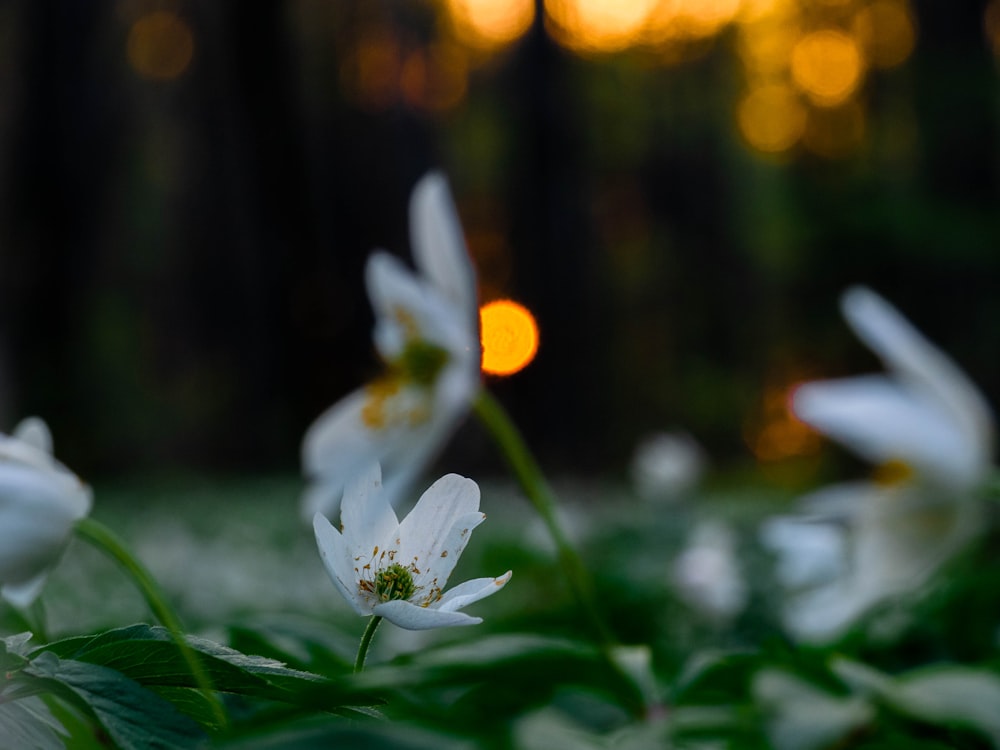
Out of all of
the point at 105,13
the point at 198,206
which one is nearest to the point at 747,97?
the point at 198,206

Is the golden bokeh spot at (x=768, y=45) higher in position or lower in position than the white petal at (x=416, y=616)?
higher

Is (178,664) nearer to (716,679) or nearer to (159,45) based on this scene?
(716,679)

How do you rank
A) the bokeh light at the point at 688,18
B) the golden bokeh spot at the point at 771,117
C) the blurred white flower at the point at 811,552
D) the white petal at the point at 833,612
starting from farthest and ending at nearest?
the bokeh light at the point at 688,18
the golden bokeh spot at the point at 771,117
the blurred white flower at the point at 811,552
the white petal at the point at 833,612

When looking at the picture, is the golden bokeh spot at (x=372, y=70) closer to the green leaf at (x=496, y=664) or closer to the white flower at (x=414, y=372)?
the white flower at (x=414, y=372)

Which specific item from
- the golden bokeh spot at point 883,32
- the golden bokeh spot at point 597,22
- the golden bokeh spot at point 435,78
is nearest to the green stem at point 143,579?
the golden bokeh spot at point 597,22

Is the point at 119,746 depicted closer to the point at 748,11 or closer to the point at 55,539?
the point at 55,539

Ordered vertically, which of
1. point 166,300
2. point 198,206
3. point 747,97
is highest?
point 747,97

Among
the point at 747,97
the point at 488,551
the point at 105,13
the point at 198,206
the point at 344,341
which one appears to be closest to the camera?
the point at 488,551
